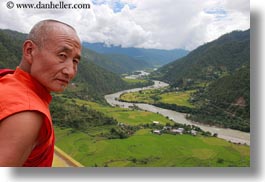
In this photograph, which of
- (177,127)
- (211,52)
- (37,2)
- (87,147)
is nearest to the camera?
(37,2)

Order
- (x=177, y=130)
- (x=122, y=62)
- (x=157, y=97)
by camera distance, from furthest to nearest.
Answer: (x=122, y=62), (x=157, y=97), (x=177, y=130)

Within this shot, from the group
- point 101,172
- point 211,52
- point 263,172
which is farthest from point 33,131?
point 211,52

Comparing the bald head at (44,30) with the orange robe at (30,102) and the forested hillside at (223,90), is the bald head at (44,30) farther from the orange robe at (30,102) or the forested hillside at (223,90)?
the forested hillside at (223,90)

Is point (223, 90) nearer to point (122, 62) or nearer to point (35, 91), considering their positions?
point (35, 91)

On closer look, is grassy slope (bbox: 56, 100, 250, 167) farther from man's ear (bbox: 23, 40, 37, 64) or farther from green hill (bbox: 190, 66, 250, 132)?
man's ear (bbox: 23, 40, 37, 64)

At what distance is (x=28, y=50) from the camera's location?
0.46m

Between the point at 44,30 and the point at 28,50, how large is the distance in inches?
1.5

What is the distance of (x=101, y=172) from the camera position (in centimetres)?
181

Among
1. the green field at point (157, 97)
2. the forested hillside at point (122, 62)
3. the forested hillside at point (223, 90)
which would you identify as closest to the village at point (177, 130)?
the forested hillside at point (223, 90)

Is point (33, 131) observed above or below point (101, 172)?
above

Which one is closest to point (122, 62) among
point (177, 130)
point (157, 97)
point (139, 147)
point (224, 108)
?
point (157, 97)

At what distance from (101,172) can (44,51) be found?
1.44 meters

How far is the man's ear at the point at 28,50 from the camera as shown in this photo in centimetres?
45

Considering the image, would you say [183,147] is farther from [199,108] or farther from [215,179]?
[215,179]
